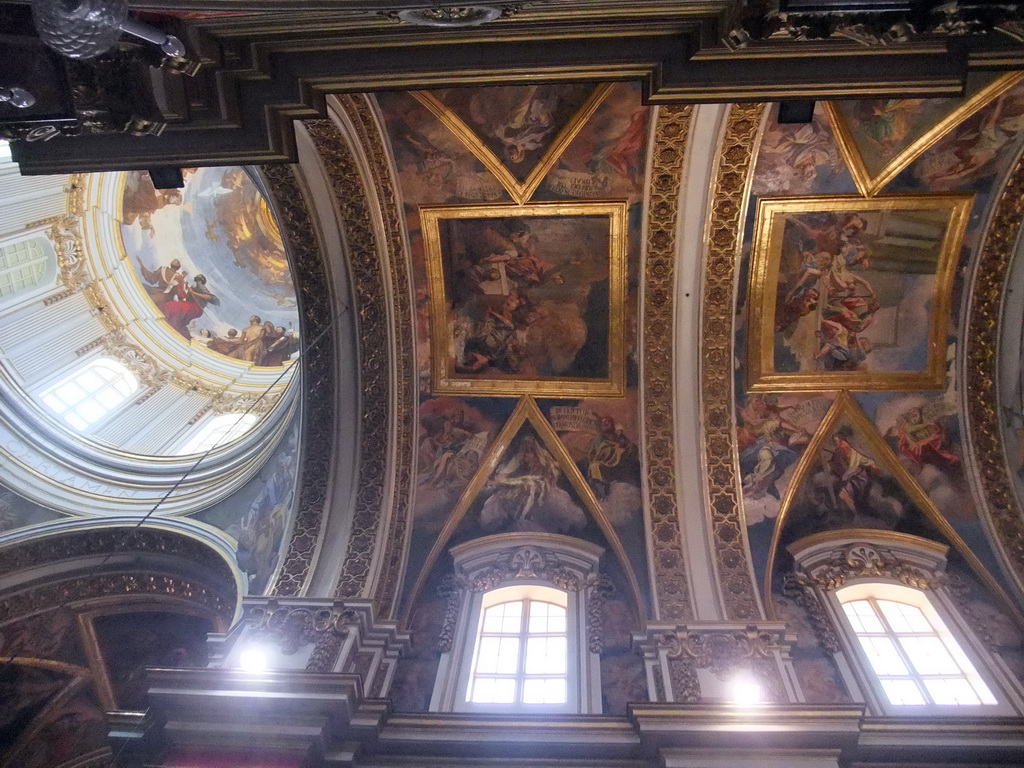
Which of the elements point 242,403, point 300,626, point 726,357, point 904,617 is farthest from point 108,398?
point 904,617

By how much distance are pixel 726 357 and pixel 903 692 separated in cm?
458

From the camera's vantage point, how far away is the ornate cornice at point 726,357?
339 inches

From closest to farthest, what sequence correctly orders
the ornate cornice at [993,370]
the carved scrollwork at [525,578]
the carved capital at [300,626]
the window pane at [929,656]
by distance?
the carved capital at [300,626]
the window pane at [929,656]
the carved scrollwork at [525,578]
the ornate cornice at [993,370]

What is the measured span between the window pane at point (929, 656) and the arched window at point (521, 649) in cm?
382

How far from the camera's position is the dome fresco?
16.6 meters

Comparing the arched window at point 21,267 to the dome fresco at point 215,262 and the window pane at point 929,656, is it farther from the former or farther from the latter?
the window pane at point 929,656

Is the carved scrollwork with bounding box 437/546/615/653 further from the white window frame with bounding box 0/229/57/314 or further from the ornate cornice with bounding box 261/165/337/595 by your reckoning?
the white window frame with bounding box 0/229/57/314

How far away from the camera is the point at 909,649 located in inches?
316

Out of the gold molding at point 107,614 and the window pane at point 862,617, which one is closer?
the window pane at point 862,617

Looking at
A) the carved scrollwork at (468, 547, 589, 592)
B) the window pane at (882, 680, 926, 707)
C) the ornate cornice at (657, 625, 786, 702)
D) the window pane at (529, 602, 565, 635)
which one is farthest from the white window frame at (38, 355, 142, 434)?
the window pane at (882, 680, 926, 707)

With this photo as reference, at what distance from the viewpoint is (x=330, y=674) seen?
253 inches

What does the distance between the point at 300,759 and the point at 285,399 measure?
6693 millimetres

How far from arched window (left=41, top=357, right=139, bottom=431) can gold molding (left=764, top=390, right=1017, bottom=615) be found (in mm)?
12233

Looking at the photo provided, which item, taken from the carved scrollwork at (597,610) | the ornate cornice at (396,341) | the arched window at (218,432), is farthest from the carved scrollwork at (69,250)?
the carved scrollwork at (597,610)
